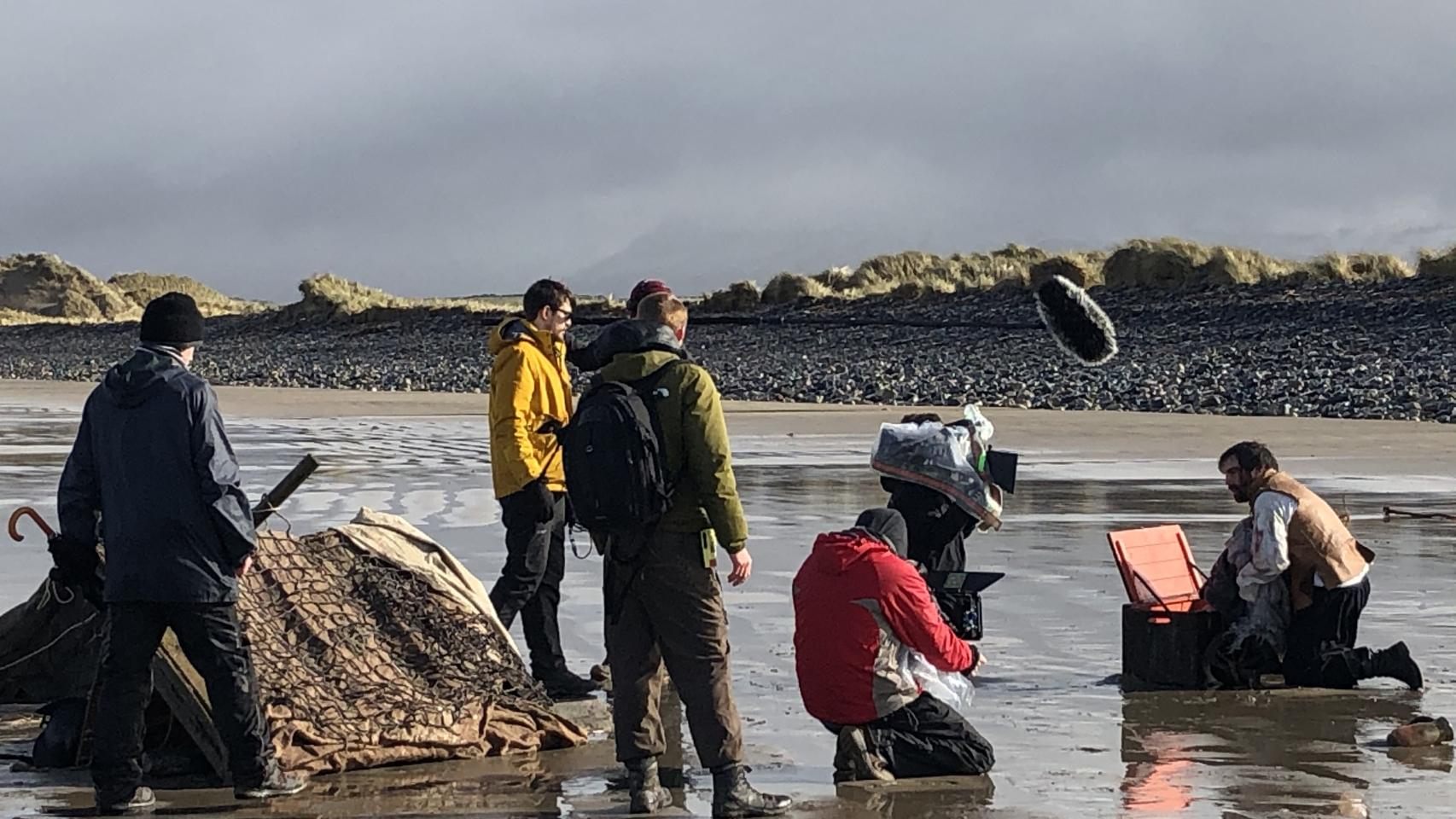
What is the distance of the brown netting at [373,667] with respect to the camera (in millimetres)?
7207

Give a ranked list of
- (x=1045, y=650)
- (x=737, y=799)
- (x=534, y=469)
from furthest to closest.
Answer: (x=1045, y=650) → (x=534, y=469) → (x=737, y=799)

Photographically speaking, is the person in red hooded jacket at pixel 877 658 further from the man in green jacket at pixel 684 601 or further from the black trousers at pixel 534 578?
the black trousers at pixel 534 578

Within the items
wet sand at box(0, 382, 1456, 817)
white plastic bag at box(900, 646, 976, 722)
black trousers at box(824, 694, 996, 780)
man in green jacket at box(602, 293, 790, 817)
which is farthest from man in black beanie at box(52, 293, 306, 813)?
white plastic bag at box(900, 646, 976, 722)

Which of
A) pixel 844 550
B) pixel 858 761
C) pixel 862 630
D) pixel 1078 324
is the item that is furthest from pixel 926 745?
pixel 1078 324

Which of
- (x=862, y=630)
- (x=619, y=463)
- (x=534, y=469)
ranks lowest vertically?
(x=862, y=630)

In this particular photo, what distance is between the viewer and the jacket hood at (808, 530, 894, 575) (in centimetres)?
718

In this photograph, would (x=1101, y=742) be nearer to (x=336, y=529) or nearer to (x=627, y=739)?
(x=627, y=739)

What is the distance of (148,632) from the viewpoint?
6.63 m

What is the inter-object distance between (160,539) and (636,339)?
64.1 inches

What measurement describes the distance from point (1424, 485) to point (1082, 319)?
8.73 m

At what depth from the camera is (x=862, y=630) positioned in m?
7.19

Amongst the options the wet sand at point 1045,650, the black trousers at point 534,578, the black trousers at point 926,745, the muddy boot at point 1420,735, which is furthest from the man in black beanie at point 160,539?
the muddy boot at point 1420,735

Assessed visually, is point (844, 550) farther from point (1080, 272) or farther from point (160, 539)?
point (1080, 272)

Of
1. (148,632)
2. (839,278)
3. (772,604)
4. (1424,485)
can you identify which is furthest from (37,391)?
(148,632)
